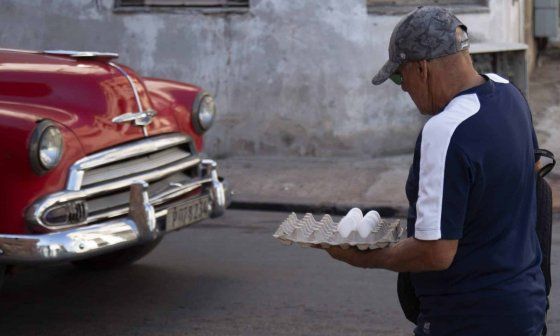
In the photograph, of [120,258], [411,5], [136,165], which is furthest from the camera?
[411,5]

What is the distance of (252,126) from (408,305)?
7.93m

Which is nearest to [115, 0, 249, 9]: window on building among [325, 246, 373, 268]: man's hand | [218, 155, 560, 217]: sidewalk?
[218, 155, 560, 217]: sidewalk

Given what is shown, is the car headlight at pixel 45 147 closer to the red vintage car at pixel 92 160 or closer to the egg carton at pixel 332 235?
the red vintage car at pixel 92 160

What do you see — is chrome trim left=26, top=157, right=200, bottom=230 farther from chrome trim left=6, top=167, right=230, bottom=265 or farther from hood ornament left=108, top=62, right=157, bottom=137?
hood ornament left=108, top=62, right=157, bottom=137

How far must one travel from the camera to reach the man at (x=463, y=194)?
278 centimetres

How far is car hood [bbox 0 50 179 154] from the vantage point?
586 centimetres

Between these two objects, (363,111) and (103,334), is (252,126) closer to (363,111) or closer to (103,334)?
(363,111)

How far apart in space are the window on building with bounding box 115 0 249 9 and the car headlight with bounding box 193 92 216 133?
4.13m

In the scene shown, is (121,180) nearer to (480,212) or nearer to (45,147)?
A: (45,147)

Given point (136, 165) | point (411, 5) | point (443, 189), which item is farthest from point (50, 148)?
point (411, 5)

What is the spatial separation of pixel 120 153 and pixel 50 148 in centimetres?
54

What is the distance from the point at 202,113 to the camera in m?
6.98

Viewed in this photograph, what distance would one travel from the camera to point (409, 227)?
2.96 metres

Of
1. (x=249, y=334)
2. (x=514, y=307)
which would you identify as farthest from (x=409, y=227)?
(x=249, y=334)
